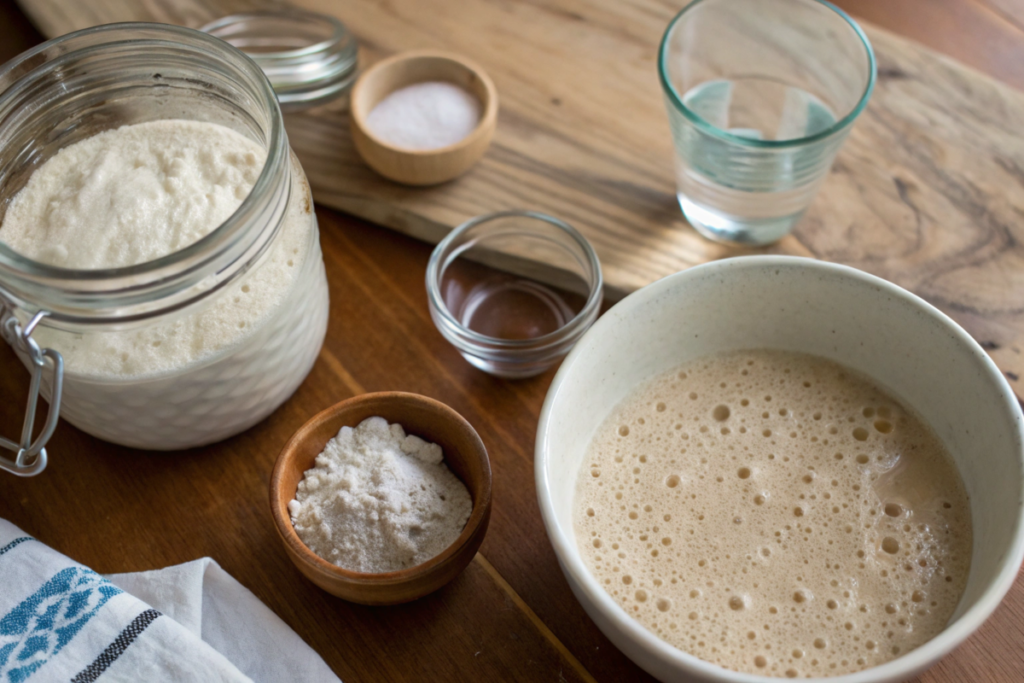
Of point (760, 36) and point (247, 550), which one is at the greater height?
point (760, 36)

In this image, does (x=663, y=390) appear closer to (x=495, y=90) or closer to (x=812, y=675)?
(x=812, y=675)

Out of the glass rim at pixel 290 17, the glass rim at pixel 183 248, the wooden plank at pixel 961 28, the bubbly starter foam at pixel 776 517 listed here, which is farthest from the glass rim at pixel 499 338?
the wooden plank at pixel 961 28

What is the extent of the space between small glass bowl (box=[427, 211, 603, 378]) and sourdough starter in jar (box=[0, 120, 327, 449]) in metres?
0.15

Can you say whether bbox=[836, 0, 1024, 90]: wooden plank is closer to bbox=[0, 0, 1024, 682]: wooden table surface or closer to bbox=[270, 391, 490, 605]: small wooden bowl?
bbox=[0, 0, 1024, 682]: wooden table surface

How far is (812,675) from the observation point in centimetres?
57

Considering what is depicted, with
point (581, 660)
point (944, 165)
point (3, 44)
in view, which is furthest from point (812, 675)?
point (3, 44)

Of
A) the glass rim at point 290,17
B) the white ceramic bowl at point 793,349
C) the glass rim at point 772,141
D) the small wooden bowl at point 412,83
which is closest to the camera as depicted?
the white ceramic bowl at point 793,349

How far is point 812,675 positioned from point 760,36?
662 mm

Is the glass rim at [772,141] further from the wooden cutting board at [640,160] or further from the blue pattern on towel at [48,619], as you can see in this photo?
the blue pattern on towel at [48,619]

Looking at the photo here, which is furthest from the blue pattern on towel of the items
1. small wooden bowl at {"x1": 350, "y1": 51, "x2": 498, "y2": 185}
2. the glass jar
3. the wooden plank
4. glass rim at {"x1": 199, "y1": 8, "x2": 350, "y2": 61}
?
the wooden plank

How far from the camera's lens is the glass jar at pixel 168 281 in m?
0.62

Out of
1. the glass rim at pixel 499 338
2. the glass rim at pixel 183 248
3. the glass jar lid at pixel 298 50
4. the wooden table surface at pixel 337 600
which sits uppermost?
the glass rim at pixel 183 248

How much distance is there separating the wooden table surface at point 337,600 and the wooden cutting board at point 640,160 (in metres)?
0.12

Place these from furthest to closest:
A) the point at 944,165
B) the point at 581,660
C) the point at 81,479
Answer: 1. the point at 944,165
2. the point at 81,479
3. the point at 581,660
